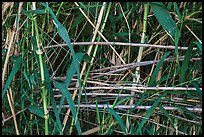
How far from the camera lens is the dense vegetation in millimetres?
1001

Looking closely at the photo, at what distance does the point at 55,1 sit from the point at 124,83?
0.35 meters

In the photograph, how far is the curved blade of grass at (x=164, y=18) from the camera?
104 centimetres

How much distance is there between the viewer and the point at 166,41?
50.4 inches

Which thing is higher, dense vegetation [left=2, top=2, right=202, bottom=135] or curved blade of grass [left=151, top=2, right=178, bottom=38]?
curved blade of grass [left=151, top=2, right=178, bottom=38]

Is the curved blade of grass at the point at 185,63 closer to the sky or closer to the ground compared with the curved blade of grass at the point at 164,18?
closer to the ground

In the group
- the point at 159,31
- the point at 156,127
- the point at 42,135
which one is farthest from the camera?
the point at 159,31

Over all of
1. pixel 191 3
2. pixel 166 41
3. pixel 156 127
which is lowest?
pixel 156 127

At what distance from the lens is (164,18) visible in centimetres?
105

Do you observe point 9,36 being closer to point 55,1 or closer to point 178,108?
point 55,1

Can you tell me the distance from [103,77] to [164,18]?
31 cm

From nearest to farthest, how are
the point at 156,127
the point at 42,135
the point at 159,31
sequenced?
1. the point at 42,135
2. the point at 156,127
3. the point at 159,31

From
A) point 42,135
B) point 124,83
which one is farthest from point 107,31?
point 42,135


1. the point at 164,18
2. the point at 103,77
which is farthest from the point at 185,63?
the point at 103,77

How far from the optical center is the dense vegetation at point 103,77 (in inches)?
39.4
